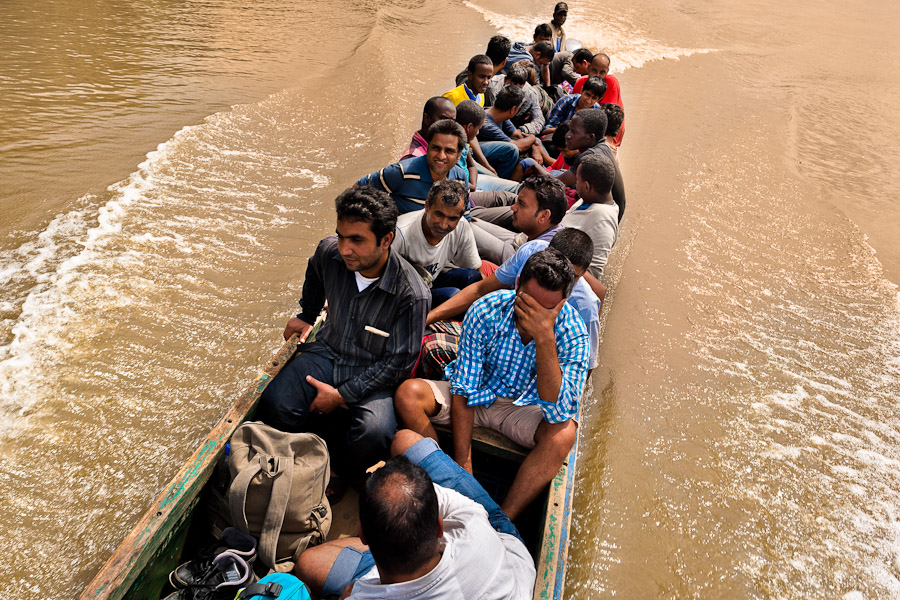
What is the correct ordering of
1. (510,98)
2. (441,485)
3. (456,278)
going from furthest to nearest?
1. (510,98)
2. (456,278)
3. (441,485)

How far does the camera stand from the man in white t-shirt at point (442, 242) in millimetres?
3337

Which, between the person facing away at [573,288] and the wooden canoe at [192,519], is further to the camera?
the person facing away at [573,288]

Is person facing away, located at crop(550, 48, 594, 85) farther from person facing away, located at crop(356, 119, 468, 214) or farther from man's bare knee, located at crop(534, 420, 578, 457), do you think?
man's bare knee, located at crop(534, 420, 578, 457)

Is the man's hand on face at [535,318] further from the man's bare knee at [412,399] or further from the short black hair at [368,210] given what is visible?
the short black hair at [368,210]

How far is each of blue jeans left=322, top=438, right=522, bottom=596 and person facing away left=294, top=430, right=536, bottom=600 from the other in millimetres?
16

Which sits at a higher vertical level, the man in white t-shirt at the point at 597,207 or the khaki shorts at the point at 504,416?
the man in white t-shirt at the point at 597,207

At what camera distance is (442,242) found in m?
3.60

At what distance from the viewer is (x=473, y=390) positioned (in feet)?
8.97

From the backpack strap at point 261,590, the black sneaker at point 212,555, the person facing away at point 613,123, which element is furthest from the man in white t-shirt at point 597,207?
the backpack strap at point 261,590

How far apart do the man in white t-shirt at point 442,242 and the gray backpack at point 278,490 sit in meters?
1.32

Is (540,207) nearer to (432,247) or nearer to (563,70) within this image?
(432,247)

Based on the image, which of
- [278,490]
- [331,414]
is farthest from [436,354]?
[278,490]

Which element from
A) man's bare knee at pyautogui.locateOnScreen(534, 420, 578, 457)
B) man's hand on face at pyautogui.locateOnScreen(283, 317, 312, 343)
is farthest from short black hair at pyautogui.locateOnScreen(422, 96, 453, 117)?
man's bare knee at pyautogui.locateOnScreen(534, 420, 578, 457)

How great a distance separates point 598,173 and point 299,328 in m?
2.23
